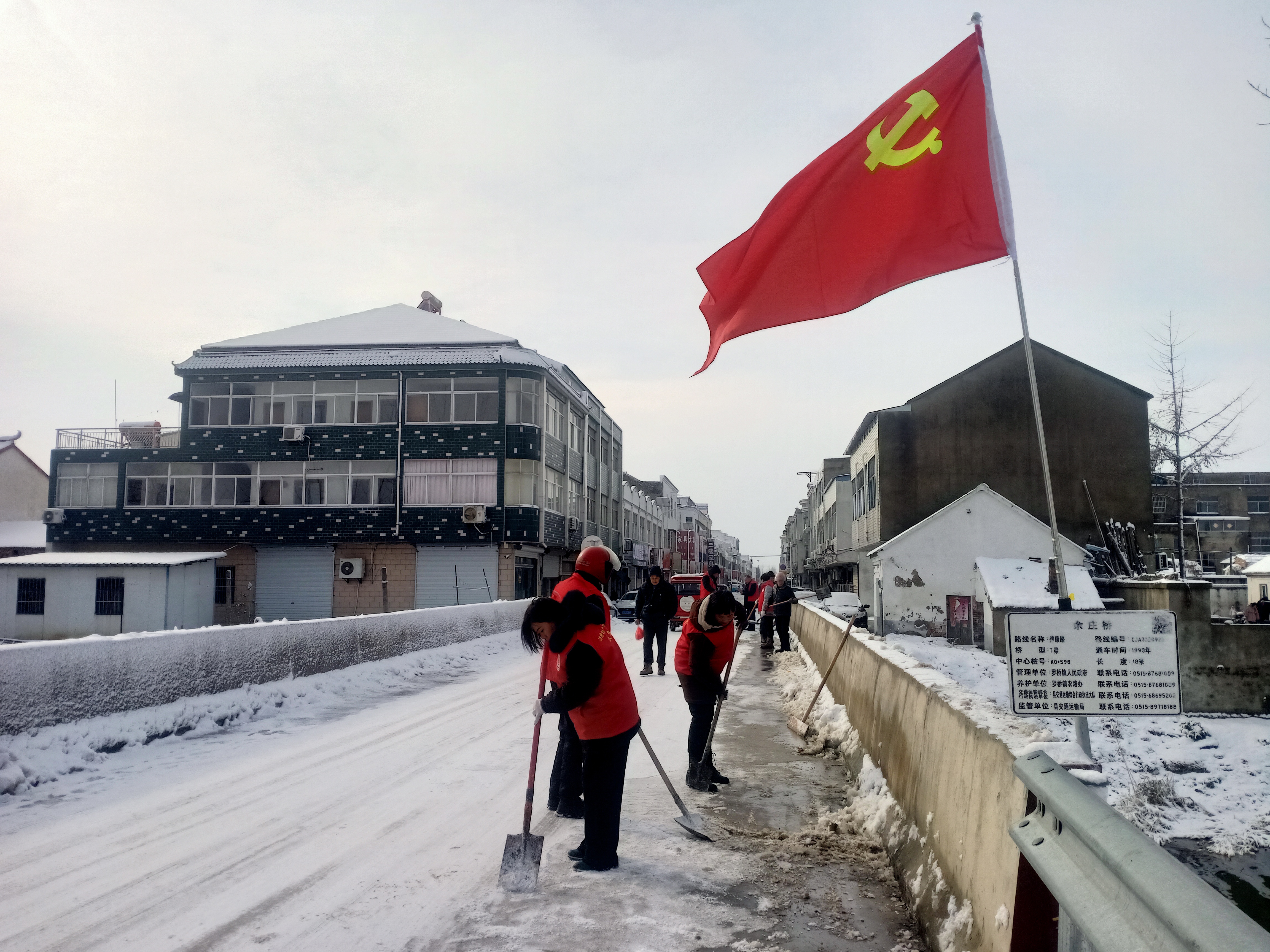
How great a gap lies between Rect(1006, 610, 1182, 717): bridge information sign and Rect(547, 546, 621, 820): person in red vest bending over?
2.52 m

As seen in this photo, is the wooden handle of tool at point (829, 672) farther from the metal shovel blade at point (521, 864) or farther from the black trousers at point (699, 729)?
the metal shovel blade at point (521, 864)

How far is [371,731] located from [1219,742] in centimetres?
1150

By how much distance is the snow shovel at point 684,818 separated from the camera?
612cm

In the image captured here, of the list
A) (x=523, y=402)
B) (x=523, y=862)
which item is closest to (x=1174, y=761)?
(x=523, y=862)

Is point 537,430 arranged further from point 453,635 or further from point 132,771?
point 132,771

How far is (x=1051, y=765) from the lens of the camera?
2.97m

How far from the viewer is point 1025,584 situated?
2630 cm

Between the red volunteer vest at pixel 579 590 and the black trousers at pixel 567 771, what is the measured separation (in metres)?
0.83

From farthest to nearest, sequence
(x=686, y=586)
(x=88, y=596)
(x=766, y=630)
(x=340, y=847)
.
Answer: (x=686, y=586), (x=88, y=596), (x=766, y=630), (x=340, y=847)

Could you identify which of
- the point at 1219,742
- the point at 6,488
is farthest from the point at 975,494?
the point at 6,488

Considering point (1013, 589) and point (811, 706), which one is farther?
point (1013, 589)

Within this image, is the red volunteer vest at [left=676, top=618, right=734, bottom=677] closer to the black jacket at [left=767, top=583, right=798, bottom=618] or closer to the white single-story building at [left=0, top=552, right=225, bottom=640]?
the black jacket at [left=767, top=583, right=798, bottom=618]

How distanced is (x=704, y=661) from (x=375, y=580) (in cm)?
3328

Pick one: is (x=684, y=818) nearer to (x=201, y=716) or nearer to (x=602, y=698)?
(x=602, y=698)
